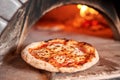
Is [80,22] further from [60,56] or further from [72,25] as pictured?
[60,56]

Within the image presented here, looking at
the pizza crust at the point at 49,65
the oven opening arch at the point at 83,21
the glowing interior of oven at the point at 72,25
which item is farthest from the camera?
the glowing interior of oven at the point at 72,25

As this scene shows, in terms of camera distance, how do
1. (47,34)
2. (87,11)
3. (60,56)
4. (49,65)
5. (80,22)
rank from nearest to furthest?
(49,65)
(60,56)
(47,34)
(87,11)
(80,22)

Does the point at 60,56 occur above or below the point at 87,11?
below

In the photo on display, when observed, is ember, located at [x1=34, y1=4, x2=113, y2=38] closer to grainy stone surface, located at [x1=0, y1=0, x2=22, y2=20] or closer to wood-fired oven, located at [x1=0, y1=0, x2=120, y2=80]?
wood-fired oven, located at [x1=0, y1=0, x2=120, y2=80]

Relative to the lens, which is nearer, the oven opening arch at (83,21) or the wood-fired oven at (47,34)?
the wood-fired oven at (47,34)

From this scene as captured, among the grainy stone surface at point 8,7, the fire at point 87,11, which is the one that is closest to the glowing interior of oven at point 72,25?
the fire at point 87,11

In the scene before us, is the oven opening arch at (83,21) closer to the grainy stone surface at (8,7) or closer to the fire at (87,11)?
the fire at (87,11)

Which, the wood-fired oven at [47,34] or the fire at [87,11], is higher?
the fire at [87,11]

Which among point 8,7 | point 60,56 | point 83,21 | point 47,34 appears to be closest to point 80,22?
point 83,21
